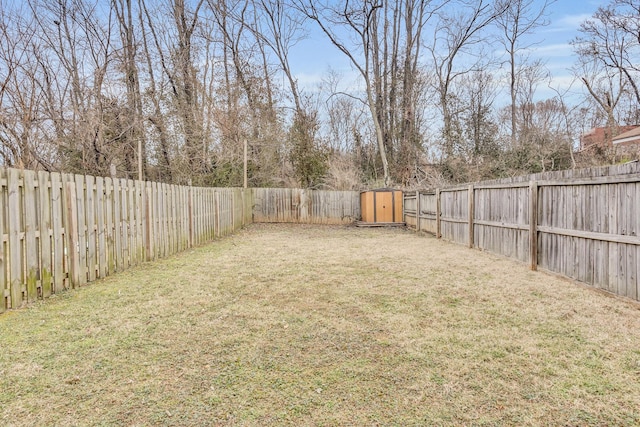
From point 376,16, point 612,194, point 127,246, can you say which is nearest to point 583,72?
point 376,16

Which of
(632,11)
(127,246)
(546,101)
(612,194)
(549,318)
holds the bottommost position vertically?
(549,318)

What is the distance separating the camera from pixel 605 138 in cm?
1872

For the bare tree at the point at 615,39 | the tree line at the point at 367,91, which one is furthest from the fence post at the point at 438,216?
the bare tree at the point at 615,39

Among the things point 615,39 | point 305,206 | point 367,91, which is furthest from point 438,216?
point 615,39

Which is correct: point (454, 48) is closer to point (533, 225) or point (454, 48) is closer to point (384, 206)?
point (384, 206)

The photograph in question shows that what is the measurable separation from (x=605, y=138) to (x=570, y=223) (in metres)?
18.7

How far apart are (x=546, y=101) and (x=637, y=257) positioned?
21.1 meters

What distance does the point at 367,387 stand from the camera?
6.68 feet

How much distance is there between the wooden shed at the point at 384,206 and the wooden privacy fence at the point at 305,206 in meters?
1.31

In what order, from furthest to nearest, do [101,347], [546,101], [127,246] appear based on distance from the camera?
[546,101] → [127,246] → [101,347]

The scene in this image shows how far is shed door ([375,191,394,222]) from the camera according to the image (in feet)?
46.4

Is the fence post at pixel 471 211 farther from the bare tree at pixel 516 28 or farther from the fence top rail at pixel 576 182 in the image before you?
the bare tree at pixel 516 28

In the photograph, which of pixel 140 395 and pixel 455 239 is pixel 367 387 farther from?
pixel 455 239

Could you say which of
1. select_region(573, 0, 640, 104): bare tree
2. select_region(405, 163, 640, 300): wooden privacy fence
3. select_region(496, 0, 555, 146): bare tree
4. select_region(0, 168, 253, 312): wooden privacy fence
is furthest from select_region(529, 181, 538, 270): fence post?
select_region(573, 0, 640, 104): bare tree
